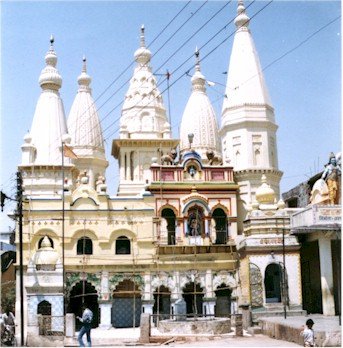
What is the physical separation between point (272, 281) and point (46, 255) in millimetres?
12557

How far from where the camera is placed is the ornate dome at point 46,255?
33.7 meters

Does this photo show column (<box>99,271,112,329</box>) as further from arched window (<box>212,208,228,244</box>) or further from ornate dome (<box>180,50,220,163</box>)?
ornate dome (<box>180,50,220,163</box>)

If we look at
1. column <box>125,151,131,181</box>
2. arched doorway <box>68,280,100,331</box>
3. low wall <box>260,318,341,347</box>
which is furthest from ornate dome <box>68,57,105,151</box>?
low wall <box>260,318,341,347</box>

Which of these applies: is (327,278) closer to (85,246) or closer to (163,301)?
(163,301)

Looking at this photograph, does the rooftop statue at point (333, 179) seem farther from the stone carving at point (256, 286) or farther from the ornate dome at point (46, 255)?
the ornate dome at point (46, 255)

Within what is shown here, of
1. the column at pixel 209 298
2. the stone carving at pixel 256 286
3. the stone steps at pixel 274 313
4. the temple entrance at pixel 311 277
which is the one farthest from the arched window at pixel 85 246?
the temple entrance at pixel 311 277

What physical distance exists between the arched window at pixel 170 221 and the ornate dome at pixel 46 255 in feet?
24.5

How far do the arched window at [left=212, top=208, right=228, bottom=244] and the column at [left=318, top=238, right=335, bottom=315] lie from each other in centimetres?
898

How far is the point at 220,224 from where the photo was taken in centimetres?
4031

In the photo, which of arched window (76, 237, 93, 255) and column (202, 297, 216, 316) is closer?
column (202, 297, 216, 316)

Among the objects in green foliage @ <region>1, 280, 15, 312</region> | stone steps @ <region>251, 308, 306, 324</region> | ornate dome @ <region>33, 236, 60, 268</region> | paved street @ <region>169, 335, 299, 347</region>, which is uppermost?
ornate dome @ <region>33, 236, 60, 268</region>

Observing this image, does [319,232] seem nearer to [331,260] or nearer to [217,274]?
[331,260]

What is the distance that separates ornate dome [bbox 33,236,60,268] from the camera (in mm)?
33719

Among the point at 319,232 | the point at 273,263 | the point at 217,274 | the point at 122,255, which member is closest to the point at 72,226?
the point at 122,255
